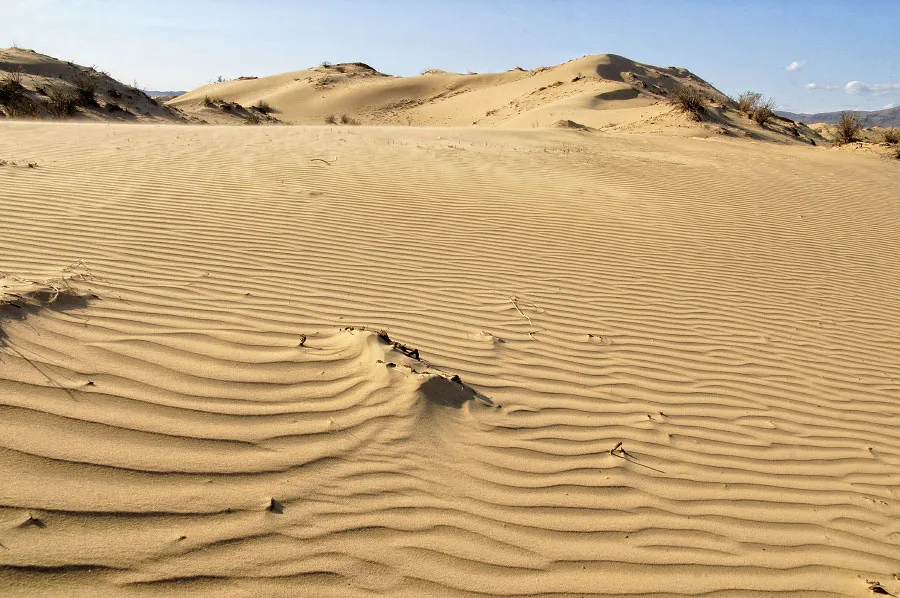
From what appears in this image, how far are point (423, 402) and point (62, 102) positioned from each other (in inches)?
697

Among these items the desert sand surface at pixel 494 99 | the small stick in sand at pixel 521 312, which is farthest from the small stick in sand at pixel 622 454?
the desert sand surface at pixel 494 99

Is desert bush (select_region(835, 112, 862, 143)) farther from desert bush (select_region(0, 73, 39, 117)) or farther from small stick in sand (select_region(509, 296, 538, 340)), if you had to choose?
desert bush (select_region(0, 73, 39, 117))

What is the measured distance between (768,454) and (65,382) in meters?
3.69

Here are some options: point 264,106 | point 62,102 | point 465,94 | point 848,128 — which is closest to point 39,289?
point 62,102

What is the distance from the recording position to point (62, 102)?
54.3ft

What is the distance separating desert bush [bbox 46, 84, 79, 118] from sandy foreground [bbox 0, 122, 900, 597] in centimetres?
1078

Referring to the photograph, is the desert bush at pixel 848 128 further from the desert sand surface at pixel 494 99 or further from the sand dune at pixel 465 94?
the sand dune at pixel 465 94

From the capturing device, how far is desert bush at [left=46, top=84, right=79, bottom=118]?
1639cm

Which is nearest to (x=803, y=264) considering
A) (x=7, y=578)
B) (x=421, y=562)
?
(x=421, y=562)

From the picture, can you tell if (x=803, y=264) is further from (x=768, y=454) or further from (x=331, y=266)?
(x=331, y=266)

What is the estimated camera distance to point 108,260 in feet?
15.2

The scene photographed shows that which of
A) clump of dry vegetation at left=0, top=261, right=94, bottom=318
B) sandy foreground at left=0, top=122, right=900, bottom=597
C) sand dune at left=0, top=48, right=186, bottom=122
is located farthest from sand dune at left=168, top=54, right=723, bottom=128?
clump of dry vegetation at left=0, top=261, right=94, bottom=318

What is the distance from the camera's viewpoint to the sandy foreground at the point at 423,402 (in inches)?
91.9

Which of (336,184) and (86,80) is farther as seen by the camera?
(86,80)
